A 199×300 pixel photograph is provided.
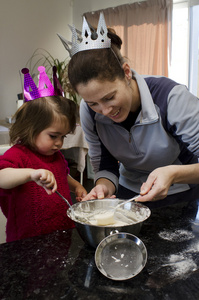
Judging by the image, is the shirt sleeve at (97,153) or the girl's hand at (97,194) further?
the shirt sleeve at (97,153)

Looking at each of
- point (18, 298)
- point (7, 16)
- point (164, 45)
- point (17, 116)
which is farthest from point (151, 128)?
point (7, 16)

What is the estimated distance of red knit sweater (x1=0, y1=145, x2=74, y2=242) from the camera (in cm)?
108

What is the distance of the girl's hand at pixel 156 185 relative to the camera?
2.93 feet

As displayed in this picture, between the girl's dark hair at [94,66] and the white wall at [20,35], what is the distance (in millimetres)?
3344

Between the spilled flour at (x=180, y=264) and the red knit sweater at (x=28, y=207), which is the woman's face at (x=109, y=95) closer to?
the red knit sweater at (x=28, y=207)

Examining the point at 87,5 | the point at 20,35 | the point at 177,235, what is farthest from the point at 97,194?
the point at 87,5

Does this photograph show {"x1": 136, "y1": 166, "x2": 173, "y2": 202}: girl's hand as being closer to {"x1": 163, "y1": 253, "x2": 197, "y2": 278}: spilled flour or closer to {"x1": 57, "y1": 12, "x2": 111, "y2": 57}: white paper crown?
{"x1": 163, "y1": 253, "x2": 197, "y2": 278}: spilled flour

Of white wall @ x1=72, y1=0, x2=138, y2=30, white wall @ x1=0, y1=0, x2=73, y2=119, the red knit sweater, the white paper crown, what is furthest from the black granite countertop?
white wall @ x1=72, y1=0, x2=138, y2=30

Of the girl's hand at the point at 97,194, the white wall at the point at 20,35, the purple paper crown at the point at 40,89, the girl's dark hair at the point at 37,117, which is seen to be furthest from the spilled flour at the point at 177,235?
the white wall at the point at 20,35

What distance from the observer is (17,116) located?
120 cm

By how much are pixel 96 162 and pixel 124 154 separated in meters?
0.20

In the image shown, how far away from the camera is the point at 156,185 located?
0.92 m

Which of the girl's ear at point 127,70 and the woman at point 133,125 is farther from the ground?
the girl's ear at point 127,70

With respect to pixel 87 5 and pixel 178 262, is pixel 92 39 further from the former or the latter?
pixel 87 5
